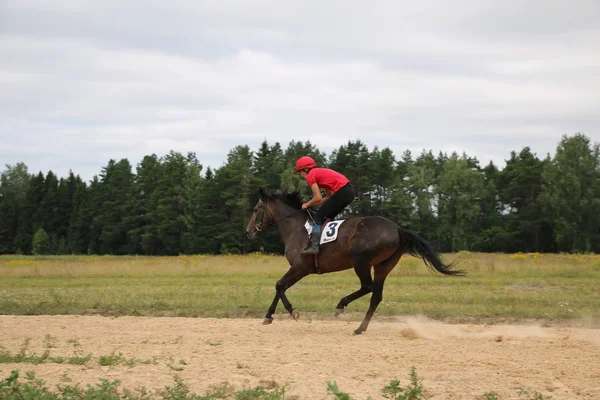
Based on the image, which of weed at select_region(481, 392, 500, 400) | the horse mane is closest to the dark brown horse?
the horse mane

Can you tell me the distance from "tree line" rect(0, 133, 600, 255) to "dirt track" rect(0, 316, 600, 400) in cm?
4709

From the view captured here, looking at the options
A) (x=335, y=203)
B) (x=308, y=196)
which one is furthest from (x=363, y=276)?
(x=308, y=196)

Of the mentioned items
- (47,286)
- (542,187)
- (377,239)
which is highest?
(542,187)

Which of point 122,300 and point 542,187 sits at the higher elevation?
point 542,187

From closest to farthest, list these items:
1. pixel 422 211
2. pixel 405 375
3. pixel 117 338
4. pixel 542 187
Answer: pixel 405 375 → pixel 117 338 → pixel 542 187 → pixel 422 211

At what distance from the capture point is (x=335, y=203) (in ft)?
41.8

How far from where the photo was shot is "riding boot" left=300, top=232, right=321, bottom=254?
40.9ft

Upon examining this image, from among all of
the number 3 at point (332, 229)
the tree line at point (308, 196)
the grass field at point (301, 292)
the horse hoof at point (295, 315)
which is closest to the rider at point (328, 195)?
the number 3 at point (332, 229)

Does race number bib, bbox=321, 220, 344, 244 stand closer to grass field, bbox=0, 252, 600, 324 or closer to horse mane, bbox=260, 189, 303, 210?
horse mane, bbox=260, 189, 303, 210

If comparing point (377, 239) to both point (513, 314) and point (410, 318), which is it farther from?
point (513, 314)

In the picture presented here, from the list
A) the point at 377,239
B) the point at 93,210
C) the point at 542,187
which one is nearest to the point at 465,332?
the point at 377,239

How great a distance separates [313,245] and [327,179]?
135cm

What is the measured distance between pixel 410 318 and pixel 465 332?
8.85ft

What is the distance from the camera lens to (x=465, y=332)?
12.2 metres
